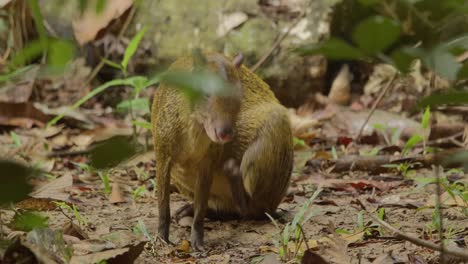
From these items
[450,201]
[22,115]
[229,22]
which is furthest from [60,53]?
[229,22]

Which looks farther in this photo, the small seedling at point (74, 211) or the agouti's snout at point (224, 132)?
the small seedling at point (74, 211)

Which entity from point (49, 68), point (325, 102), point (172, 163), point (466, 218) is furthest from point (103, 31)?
point (49, 68)

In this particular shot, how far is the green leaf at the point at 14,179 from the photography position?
97 centimetres

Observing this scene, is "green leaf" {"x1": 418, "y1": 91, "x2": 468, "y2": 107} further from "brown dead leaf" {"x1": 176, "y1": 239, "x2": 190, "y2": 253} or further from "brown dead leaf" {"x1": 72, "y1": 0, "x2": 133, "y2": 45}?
"brown dead leaf" {"x1": 72, "y1": 0, "x2": 133, "y2": 45}

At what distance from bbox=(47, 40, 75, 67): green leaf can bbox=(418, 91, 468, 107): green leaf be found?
61 cm

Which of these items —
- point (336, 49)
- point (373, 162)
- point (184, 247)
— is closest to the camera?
point (336, 49)

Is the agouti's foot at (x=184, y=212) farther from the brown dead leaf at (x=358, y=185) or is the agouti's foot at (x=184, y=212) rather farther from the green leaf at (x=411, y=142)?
the green leaf at (x=411, y=142)

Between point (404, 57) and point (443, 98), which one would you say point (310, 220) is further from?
point (404, 57)

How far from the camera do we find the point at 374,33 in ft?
3.55

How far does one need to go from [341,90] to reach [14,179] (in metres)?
6.40

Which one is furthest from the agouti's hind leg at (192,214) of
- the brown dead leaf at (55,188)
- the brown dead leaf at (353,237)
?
the brown dead leaf at (353,237)

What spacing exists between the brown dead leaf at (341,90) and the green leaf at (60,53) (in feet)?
20.3

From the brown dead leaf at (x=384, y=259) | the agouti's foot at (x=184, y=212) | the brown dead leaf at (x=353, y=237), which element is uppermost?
the brown dead leaf at (x=384, y=259)

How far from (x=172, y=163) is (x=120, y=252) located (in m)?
1.13
